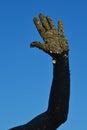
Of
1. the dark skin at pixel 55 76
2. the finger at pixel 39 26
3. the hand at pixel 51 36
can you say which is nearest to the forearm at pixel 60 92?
the dark skin at pixel 55 76

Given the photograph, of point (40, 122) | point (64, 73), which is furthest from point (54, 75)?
point (40, 122)

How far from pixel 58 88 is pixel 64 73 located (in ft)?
1.20

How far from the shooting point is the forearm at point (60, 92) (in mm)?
9320

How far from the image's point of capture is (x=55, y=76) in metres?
9.46

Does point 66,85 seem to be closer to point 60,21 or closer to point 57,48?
point 57,48

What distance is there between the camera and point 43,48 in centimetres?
934

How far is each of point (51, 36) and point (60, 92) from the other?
1.31 meters

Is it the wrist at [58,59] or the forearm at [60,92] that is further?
the wrist at [58,59]

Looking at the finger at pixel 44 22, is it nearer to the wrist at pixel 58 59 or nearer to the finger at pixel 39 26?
the finger at pixel 39 26

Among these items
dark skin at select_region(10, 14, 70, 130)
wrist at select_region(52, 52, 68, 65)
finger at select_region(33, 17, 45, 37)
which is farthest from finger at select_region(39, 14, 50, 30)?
wrist at select_region(52, 52, 68, 65)

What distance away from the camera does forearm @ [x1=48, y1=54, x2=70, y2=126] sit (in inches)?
367

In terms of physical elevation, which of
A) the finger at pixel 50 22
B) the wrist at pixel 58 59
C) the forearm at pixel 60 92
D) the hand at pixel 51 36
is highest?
the finger at pixel 50 22

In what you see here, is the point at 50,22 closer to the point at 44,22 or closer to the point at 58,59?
the point at 44,22

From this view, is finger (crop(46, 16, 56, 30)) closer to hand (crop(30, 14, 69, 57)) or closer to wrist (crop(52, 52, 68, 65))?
hand (crop(30, 14, 69, 57))
